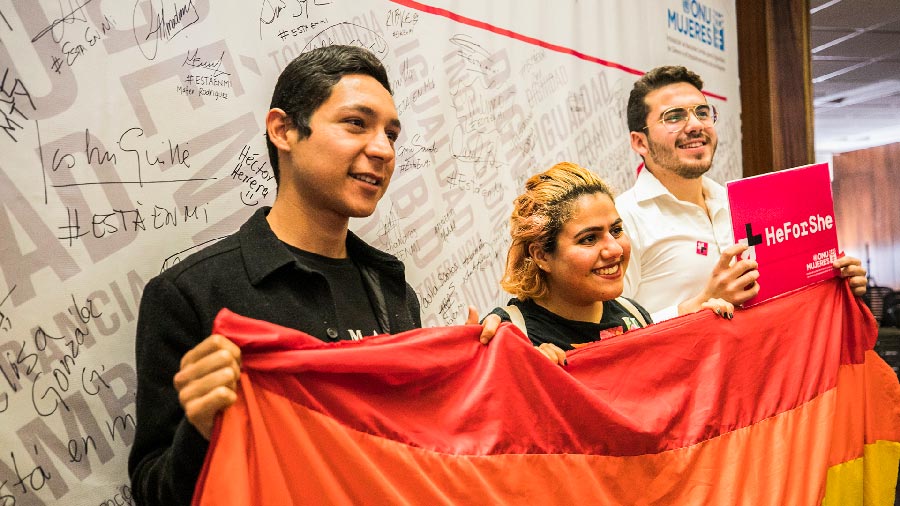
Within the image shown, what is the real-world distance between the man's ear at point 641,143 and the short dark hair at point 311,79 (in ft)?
3.99

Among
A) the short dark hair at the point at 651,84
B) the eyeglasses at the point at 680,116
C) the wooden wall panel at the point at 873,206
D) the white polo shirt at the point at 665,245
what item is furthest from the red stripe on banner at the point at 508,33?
the wooden wall panel at the point at 873,206

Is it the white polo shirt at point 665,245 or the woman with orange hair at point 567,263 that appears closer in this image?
the woman with orange hair at point 567,263

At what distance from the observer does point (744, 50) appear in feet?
12.1

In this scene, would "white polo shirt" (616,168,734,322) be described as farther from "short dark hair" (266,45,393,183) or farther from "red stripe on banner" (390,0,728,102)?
"short dark hair" (266,45,393,183)

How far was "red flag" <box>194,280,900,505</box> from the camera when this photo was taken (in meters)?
1.21

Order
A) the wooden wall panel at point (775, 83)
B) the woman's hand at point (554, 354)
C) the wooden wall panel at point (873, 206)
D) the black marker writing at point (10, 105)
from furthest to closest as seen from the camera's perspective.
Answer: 1. the wooden wall panel at point (873, 206)
2. the wooden wall panel at point (775, 83)
3. the woman's hand at point (554, 354)
4. the black marker writing at point (10, 105)

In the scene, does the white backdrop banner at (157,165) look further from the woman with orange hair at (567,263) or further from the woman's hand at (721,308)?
the woman's hand at (721,308)

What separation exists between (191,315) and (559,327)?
2.87 feet

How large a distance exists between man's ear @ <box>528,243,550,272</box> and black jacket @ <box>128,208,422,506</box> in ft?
1.60

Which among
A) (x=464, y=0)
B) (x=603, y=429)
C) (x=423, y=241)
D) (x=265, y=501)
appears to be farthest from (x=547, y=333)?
(x=464, y=0)

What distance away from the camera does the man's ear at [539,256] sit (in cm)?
190

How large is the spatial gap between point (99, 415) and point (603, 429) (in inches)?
39.7

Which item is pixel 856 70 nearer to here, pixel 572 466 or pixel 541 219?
pixel 541 219
